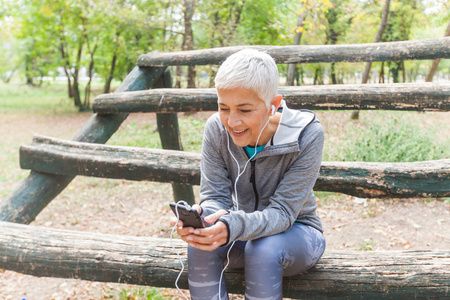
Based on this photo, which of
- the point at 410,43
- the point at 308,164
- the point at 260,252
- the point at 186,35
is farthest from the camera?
the point at 186,35

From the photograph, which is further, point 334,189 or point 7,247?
point 334,189

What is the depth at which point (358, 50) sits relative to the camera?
2.99 m

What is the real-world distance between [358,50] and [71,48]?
14.5 meters

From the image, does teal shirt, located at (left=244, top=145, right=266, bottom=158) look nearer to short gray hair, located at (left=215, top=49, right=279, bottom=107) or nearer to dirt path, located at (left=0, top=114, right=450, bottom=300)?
short gray hair, located at (left=215, top=49, right=279, bottom=107)

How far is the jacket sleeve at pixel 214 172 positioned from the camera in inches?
76.1

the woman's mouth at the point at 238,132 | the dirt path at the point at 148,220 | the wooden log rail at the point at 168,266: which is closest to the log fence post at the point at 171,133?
the dirt path at the point at 148,220

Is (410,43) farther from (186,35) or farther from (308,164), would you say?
(186,35)

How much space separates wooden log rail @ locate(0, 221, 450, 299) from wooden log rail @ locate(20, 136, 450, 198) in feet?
1.49

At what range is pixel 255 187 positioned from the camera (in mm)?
1913

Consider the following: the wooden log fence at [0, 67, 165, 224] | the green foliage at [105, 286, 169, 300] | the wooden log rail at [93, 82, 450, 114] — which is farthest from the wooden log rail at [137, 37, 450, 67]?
the green foliage at [105, 286, 169, 300]

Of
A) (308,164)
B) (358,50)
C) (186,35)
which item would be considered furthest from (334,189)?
(186,35)

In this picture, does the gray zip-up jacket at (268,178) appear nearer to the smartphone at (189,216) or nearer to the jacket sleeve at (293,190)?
the jacket sleeve at (293,190)

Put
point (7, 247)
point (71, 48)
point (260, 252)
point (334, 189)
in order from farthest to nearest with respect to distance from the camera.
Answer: point (71, 48), point (334, 189), point (7, 247), point (260, 252)

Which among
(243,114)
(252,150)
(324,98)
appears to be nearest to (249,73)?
(243,114)
